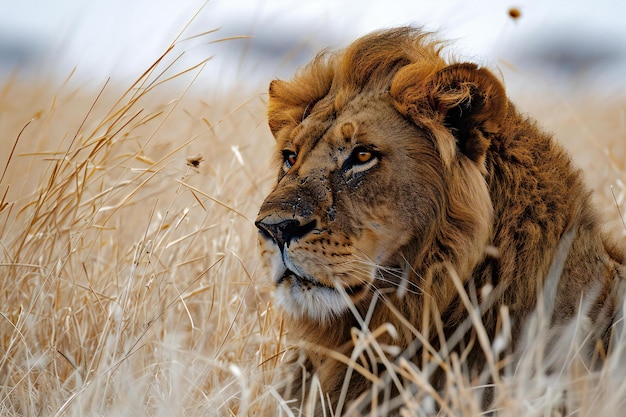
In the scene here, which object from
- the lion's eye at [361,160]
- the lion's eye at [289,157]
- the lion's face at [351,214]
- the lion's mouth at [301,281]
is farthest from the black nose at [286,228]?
the lion's eye at [289,157]

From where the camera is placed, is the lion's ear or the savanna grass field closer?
the savanna grass field

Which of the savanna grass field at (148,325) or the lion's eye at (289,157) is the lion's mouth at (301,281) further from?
the lion's eye at (289,157)

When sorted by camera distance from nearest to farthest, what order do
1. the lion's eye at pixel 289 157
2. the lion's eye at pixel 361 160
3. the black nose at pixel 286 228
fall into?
the black nose at pixel 286 228, the lion's eye at pixel 361 160, the lion's eye at pixel 289 157

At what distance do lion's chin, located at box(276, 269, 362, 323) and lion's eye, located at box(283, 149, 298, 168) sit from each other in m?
0.60

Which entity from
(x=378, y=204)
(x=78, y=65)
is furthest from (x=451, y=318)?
(x=78, y=65)

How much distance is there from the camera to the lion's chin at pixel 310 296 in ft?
9.41

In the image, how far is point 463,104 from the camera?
295 cm

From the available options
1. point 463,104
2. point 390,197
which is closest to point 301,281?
point 390,197

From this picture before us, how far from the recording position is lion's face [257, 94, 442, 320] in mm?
2805

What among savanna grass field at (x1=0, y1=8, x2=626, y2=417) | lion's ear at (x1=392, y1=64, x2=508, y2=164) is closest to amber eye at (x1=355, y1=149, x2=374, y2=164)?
lion's ear at (x1=392, y1=64, x2=508, y2=164)

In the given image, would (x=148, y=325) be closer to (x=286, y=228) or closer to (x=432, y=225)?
(x=286, y=228)

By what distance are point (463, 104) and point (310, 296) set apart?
3.00 feet

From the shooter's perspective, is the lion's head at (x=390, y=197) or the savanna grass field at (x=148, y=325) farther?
the lion's head at (x=390, y=197)

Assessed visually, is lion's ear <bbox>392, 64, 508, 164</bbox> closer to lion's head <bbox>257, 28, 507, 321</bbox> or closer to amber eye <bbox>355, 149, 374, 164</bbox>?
lion's head <bbox>257, 28, 507, 321</bbox>
